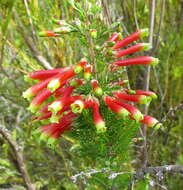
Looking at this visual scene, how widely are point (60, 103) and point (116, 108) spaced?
0.73 ft

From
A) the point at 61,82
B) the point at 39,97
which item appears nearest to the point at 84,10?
the point at 61,82

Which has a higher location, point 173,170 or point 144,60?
point 144,60

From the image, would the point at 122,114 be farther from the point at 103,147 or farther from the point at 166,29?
the point at 166,29

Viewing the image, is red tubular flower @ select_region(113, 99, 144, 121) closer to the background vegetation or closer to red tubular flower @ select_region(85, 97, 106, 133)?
red tubular flower @ select_region(85, 97, 106, 133)

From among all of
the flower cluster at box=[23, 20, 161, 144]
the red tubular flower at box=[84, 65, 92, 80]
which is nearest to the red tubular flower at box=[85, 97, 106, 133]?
the flower cluster at box=[23, 20, 161, 144]

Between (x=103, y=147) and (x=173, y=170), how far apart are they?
1.10 feet

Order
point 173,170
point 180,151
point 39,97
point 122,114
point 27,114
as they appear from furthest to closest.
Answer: point 27,114, point 180,151, point 39,97, point 122,114, point 173,170

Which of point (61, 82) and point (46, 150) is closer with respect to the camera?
point (61, 82)

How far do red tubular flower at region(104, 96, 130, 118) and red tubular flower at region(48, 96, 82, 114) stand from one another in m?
0.12

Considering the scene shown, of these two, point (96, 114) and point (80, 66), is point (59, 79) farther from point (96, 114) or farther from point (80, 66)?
point (96, 114)

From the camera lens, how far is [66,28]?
107 cm

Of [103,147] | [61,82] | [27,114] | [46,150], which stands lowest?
[46,150]

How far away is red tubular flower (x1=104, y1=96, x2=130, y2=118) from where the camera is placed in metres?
1.07

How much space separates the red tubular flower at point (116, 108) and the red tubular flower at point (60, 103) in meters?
0.12
